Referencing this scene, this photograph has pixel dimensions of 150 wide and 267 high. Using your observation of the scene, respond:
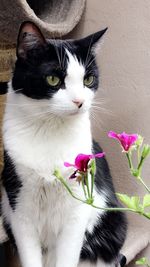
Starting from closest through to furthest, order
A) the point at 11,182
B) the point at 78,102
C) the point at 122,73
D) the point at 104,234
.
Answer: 1. the point at 78,102
2. the point at 11,182
3. the point at 104,234
4. the point at 122,73

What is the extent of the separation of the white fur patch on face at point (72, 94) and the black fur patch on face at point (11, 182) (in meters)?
0.17

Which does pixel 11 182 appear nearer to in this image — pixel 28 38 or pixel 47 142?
pixel 47 142

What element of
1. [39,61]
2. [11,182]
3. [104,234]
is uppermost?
[39,61]

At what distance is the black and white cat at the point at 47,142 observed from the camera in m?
0.83

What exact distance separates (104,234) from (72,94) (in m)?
0.43

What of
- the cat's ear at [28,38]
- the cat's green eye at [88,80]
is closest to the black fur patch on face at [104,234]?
the cat's green eye at [88,80]

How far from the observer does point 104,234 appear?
106 cm

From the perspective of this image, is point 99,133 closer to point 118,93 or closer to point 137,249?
point 118,93

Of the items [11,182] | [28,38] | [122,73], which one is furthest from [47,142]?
[122,73]

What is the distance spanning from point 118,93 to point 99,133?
15 cm

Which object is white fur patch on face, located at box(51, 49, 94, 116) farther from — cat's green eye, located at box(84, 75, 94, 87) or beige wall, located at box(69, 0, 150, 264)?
beige wall, located at box(69, 0, 150, 264)

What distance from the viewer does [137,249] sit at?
1181 millimetres

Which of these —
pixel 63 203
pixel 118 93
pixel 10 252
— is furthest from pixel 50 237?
pixel 118 93

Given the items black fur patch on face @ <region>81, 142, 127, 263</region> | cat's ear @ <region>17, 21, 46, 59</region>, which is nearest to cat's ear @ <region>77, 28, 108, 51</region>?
cat's ear @ <region>17, 21, 46, 59</region>
